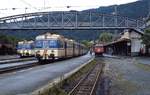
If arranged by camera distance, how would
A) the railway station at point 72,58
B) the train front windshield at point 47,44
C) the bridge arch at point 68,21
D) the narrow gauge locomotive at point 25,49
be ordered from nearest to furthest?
the railway station at point 72,58 → the train front windshield at point 47,44 → the narrow gauge locomotive at point 25,49 → the bridge arch at point 68,21

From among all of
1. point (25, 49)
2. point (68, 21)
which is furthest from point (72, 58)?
point (68, 21)

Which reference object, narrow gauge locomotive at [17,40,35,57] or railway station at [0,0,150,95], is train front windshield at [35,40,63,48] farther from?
narrow gauge locomotive at [17,40,35,57]

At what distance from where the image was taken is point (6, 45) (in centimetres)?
9238

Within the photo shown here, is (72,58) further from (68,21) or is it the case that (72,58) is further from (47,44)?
(68,21)

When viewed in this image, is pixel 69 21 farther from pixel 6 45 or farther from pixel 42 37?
pixel 42 37

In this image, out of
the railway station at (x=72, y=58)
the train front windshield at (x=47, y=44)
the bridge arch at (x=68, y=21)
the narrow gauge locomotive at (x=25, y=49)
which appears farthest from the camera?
the bridge arch at (x=68, y=21)

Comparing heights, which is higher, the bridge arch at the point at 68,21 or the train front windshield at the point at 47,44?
the bridge arch at the point at 68,21

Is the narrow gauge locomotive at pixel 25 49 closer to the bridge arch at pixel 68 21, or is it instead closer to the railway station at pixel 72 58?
the railway station at pixel 72 58

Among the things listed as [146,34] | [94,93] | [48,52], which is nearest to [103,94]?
[94,93]

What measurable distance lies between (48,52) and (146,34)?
3145 centimetres

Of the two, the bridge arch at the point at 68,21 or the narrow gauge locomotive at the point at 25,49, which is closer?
the narrow gauge locomotive at the point at 25,49

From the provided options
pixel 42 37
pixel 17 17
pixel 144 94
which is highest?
pixel 17 17

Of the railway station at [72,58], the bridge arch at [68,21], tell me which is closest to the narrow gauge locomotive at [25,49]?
the railway station at [72,58]

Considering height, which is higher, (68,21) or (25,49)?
(68,21)
